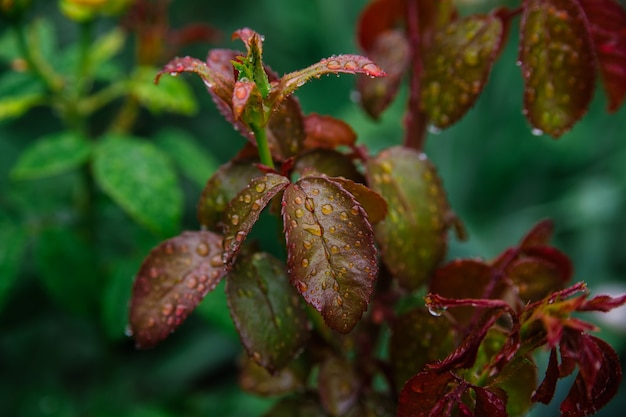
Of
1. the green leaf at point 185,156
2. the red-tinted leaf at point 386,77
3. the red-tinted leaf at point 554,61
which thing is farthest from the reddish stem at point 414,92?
the green leaf at point 185,156

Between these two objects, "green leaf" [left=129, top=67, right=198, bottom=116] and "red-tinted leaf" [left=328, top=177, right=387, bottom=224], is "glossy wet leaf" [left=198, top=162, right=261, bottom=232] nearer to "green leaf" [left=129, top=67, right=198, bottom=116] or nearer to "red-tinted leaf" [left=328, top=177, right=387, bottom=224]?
"red-tinted leaf" [left=328, top=177, right=387, bottom=224]

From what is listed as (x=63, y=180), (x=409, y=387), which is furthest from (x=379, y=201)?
(x=63, y=180)

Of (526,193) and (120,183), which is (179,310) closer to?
(120,183)

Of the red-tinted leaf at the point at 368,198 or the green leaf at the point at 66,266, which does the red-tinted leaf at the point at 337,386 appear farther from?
the green leaf at the point at 66,266

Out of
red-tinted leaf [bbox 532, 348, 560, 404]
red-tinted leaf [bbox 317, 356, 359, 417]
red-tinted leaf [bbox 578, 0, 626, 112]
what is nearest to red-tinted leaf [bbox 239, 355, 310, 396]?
red-tinted leaf [bbox 317, 356, 359, 417]

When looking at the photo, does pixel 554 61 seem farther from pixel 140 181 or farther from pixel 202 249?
pixel 140 181

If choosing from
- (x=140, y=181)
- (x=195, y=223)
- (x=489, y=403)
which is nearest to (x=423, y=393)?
(x=489, y=403)
